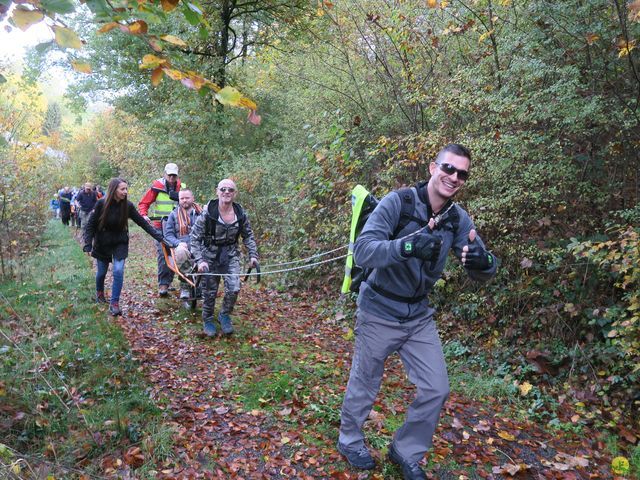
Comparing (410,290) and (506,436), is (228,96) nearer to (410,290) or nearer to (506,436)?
(410,290)

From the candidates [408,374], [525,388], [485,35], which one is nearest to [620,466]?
[525,388]

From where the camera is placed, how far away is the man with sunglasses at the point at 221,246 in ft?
21.7

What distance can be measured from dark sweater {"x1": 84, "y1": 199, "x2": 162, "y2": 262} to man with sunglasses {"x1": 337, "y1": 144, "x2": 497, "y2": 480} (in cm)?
490

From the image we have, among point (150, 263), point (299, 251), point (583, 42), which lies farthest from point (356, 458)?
point (150, 263)

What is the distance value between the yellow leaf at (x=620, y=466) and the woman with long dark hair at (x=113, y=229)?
647 centimetres

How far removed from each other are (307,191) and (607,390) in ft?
22.5

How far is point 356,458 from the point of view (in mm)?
3789

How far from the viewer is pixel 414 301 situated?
354cm

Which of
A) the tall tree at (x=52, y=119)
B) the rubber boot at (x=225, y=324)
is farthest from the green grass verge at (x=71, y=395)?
the tall tree at (x=52, y=119)

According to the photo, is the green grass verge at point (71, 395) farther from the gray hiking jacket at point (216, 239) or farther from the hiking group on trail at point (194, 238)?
the gray hiking jacket at point (216, 239)

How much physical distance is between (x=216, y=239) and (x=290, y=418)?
117 inches

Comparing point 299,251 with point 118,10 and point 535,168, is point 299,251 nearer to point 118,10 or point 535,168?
point 535,168

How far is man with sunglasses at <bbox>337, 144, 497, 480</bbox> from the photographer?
11.1 feet

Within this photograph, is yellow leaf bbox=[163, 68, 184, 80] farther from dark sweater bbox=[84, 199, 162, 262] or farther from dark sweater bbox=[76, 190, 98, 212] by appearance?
dark sweater bbox=[76, 190, 98, 212]
